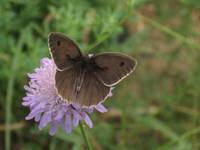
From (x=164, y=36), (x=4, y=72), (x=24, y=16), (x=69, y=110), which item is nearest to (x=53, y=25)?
(x=24, y=16)

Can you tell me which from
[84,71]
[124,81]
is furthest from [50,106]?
[124,81]

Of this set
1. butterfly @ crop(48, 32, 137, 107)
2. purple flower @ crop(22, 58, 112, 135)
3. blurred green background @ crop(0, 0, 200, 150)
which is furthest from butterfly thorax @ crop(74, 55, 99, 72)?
blurred green background @ crop(0, 0, 200, 150)

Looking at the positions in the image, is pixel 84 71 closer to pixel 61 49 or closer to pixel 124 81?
pixel 61 49

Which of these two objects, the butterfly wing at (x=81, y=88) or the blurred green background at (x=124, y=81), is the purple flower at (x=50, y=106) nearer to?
the butterfly wing at (x=81, y=88)

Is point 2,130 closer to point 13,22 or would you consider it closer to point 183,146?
point 13,22

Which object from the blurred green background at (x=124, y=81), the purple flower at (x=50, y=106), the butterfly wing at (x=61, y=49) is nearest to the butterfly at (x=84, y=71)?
the butterfly wing at (x=61, y=49)

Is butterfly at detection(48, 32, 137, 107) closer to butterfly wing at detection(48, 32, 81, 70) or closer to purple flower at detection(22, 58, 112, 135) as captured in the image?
butterfly wing at detection(48, 32, 81, 70)

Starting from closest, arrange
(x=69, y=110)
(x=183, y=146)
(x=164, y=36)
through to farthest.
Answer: (x=69, y=110), (x=183, y=146), (x=164, y=36)
